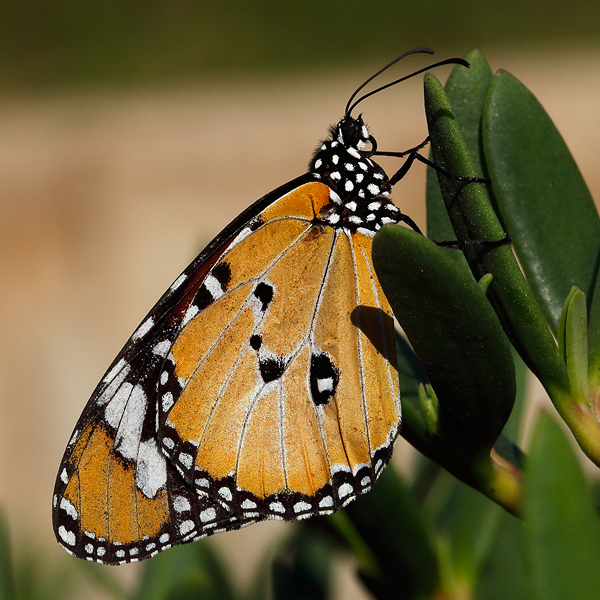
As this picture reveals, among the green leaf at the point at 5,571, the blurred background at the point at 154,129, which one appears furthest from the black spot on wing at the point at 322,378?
the blurred background at the point at 154,129

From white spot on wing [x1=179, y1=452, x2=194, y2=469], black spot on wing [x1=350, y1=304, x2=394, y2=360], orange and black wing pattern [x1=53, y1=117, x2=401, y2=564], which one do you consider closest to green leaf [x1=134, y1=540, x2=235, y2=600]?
orange and black wing pattern [x1=53, y1=117, x2=401, y2=564]

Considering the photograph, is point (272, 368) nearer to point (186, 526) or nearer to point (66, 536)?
point (186, 526)

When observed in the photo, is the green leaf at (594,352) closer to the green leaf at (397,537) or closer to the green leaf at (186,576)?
the green leaf at (397,537)

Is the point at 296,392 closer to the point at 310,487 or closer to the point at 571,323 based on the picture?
the point at 310,487

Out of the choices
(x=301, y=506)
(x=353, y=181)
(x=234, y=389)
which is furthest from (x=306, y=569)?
(x=353, y=181)

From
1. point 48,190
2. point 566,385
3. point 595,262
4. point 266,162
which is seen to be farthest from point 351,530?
point 48,190

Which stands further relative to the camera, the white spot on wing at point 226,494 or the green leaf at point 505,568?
the white spot on wing at point 226,494
